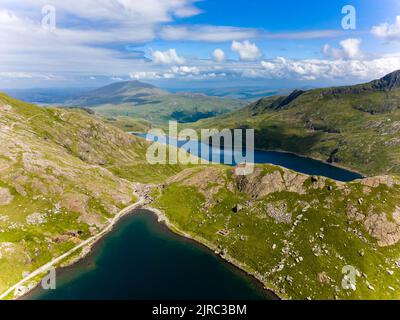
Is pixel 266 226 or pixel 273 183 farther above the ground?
pixel 273 183

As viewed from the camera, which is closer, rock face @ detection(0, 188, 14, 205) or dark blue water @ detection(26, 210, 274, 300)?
dark blue water @ detection(26, 210, 274, 300)

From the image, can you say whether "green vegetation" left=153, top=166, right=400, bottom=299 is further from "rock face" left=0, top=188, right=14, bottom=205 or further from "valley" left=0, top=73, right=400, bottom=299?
"rock face" left=0, top=188, right=14, bottom=205

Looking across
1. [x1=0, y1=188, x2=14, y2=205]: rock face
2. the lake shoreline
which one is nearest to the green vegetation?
the lake shoreline

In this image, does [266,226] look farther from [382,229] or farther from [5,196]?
[5,196]

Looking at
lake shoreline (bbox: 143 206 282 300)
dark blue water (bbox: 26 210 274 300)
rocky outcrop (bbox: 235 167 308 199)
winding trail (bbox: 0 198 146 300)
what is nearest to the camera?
winding trail (bbox: 0 198 146 300)

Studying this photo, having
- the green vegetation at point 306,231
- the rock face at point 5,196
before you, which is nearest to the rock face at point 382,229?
the green vegetation at point 306,231

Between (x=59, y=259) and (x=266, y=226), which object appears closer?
(x=59, y=259)

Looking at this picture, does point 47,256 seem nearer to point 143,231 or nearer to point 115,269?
point 115,269

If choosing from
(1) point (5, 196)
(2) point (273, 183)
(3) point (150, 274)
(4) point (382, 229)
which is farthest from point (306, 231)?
(1) point (5, 196)

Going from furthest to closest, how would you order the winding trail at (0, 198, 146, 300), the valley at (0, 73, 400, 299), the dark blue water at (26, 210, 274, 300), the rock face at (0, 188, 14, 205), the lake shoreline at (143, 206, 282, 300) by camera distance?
the rock face at (0, 188, 14, 205), the valley at (0, 73, 400, 299), the lake shoreline at (143, 206, 282, 300), the dark blue water at (26, 210, 274, 300), the winding trail at (0, 198, 146, 300)
